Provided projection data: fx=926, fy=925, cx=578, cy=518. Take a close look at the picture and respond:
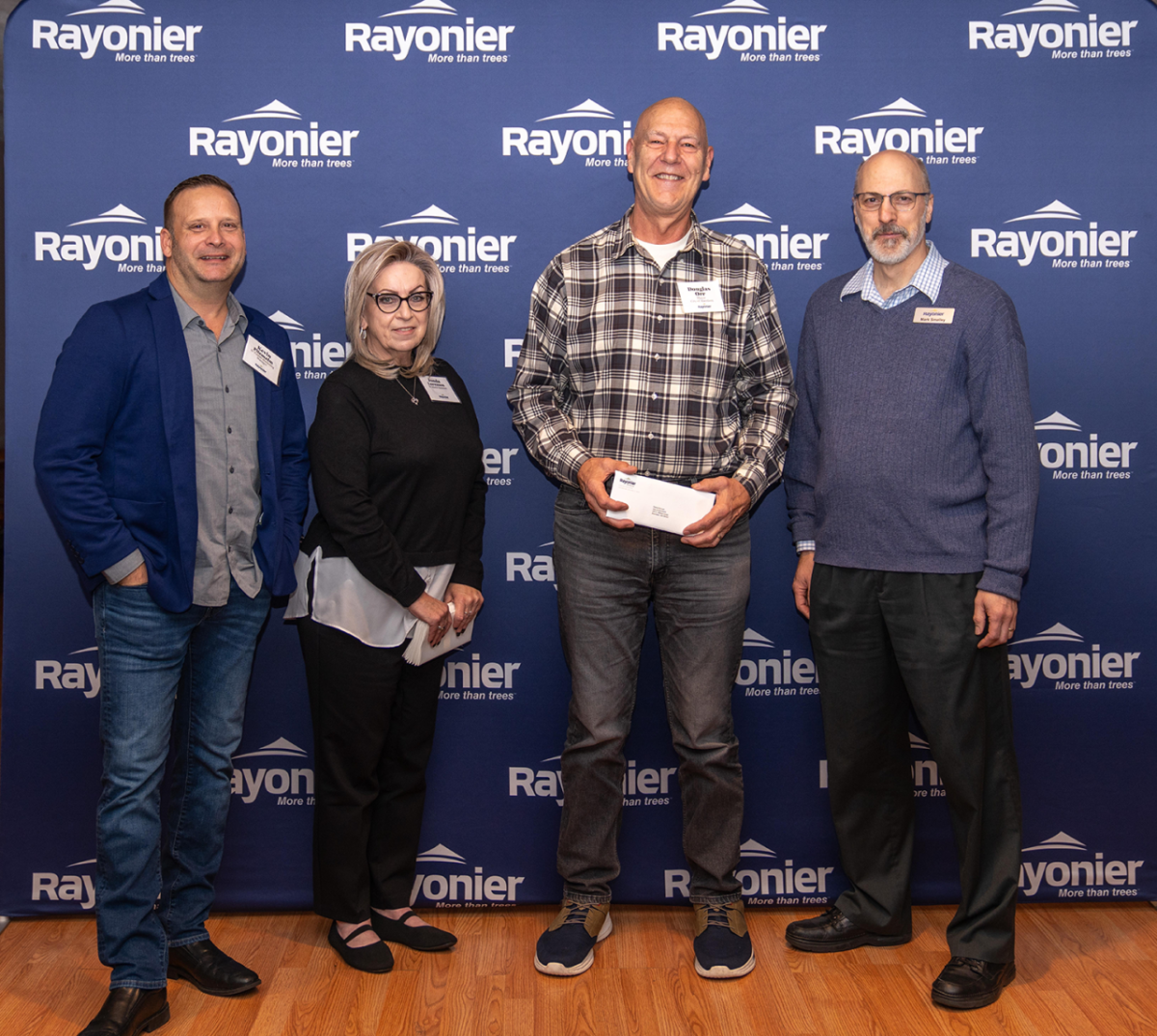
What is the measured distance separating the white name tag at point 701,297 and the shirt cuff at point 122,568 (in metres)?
1.46

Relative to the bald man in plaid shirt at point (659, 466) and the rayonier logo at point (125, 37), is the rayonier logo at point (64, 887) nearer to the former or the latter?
the bald man in plaid shirt at point (659, 466)

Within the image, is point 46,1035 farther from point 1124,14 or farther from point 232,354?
point 1124,14

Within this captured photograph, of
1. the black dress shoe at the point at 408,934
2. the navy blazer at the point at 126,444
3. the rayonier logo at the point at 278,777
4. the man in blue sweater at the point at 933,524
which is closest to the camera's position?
the navy blazer at the point at 126,444

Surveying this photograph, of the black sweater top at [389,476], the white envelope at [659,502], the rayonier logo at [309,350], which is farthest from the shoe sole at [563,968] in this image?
the rayonier logo at [309,350]

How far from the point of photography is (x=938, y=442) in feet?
7.57

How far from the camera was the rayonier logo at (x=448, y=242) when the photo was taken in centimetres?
278

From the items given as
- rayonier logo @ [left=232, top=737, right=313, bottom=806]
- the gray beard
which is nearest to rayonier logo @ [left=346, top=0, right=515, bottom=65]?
the gray beard

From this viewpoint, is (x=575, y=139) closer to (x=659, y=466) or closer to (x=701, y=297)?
(x=701, y=297)

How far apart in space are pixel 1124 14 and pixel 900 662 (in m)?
2.09

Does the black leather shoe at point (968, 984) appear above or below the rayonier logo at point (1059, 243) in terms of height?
below

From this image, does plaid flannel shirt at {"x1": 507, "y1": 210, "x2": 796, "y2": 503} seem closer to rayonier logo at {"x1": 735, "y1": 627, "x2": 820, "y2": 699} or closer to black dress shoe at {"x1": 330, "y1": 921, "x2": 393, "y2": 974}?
rayonier logo at {"x1": 735, "y1": 627, "x2": 820, "y2": 699}

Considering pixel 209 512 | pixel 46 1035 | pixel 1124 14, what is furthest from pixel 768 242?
pixel 46 1035

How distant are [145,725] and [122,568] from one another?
1.23ft

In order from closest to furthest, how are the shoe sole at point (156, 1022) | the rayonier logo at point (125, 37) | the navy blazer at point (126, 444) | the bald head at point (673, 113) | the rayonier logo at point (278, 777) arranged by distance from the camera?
1. the navy blazer at point (126, 444)
2. the shoe sole at point (156, 1022)
3. the bald head at point (673, 113)
4. the rayonier logo at point (125, 37)
5. the rayonier logo at point (278, 777)
